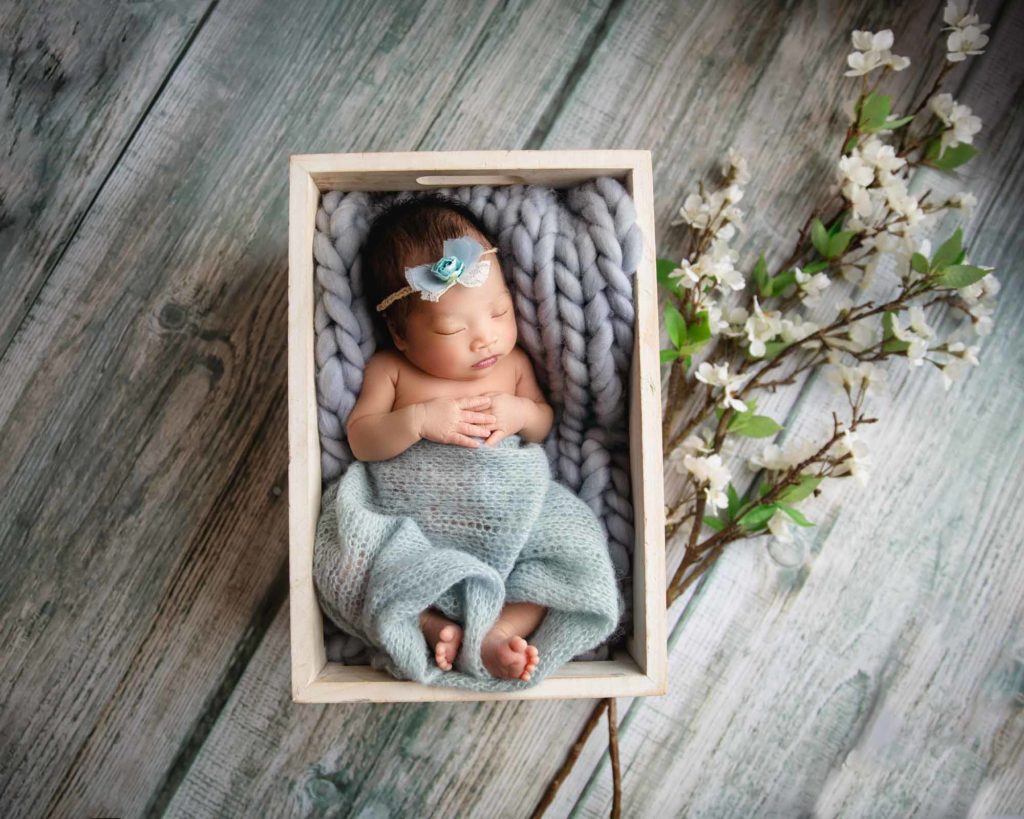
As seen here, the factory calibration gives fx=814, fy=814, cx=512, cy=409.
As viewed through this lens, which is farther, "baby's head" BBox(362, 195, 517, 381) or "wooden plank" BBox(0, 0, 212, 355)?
"wooden plank" BBox(0, 0, 212, 355)

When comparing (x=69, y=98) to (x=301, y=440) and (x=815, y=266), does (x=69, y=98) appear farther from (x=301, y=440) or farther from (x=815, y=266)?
(x=815, y=266)

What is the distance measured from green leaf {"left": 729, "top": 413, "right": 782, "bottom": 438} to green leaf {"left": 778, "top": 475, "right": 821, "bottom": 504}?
7cm

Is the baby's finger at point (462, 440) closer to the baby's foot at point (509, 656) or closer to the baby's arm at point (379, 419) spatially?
the baby's arm at point (379, 419)

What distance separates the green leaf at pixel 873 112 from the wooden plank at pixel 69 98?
2.88 ft

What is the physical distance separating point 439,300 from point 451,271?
50mm

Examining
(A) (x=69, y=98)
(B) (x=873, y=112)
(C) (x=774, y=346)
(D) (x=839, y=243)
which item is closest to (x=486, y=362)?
(C) (x=774, y=346)

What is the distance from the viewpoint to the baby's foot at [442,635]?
86 centimetres

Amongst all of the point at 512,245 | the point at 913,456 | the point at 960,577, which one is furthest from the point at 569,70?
the point at 960,577

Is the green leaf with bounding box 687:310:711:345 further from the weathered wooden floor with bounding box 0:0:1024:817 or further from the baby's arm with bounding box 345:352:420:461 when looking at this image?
the baby's arm with bounding box 345:352:420:461

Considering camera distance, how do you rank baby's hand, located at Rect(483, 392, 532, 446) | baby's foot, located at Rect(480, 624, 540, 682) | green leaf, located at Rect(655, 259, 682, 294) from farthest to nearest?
green leaf, located at Rect(655, 259, 682, 294), baby's hand, located at Rect(483, 392, 532, 446), baby's foot, located at Rect(480, 624, 540, 682)

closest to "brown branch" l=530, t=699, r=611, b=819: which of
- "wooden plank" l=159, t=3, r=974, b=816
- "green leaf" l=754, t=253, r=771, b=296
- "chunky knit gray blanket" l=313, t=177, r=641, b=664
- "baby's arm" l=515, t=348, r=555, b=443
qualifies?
"wooden plank" l=159, t=3, r=974, b=816

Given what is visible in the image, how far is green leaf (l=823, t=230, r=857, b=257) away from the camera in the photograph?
3.35 feet

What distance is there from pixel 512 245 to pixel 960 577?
2.44 feet

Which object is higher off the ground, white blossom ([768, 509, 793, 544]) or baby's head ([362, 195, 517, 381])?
baby's head ([362, 195, 517, 381])
